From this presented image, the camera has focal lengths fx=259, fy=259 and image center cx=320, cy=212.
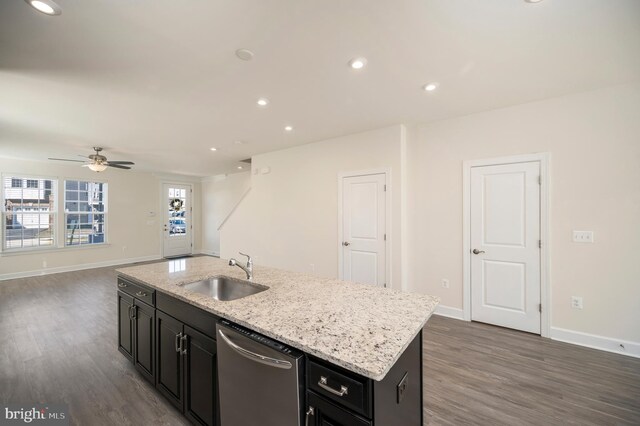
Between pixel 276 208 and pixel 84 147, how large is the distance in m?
3.63

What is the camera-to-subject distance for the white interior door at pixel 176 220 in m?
8.13

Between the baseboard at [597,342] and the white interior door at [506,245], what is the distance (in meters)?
0.20

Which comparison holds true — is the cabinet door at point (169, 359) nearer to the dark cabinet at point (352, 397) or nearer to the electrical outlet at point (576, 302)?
the dark cabinet at point (352, 397)

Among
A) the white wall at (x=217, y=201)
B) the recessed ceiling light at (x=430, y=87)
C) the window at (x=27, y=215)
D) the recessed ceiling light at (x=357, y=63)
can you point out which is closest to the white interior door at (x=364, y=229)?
the recessed ceiling light at (x=430, y=87)

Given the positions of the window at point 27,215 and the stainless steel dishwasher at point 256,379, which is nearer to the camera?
the stainless steel dishwasher at point 256,379

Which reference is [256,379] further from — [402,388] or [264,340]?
[402,388]

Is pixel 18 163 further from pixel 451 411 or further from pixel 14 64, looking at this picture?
pixel 451 411

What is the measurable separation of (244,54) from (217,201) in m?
7.08

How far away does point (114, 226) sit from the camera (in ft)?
22.9

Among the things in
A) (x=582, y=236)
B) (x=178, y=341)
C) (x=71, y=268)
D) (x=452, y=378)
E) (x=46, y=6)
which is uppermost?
(x=46, y=6)

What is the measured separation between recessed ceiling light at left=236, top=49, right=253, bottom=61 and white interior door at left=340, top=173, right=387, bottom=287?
2.32 m

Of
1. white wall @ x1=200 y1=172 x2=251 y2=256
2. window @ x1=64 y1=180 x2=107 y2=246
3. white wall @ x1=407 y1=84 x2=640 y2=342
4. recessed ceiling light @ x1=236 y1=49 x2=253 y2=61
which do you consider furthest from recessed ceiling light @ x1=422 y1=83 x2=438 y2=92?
window @ x1=64 y1=180 x2=107 y2=246

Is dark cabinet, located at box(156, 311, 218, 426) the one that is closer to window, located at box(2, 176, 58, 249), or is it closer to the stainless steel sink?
the stainless steel sink

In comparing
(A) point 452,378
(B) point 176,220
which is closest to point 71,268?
(B) point 176,220
